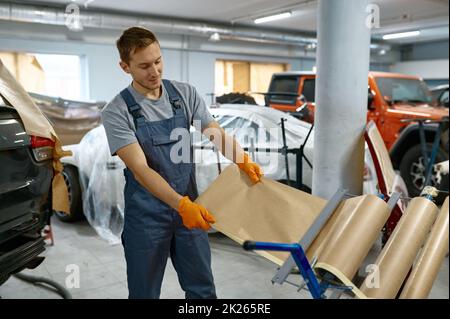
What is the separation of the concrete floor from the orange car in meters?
0.78

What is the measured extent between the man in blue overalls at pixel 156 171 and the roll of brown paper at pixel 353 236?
31 cm

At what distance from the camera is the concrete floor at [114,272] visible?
1.82 metres

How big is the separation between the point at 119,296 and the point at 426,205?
150cm

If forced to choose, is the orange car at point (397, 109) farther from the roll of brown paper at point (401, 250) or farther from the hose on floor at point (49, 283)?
the hose on floor at point (49, 283)

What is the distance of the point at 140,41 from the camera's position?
1.17 metres

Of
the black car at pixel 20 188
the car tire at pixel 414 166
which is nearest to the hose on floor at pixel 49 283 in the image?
the black car at pixel 20 188

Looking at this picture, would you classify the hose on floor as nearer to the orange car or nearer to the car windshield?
the orange car

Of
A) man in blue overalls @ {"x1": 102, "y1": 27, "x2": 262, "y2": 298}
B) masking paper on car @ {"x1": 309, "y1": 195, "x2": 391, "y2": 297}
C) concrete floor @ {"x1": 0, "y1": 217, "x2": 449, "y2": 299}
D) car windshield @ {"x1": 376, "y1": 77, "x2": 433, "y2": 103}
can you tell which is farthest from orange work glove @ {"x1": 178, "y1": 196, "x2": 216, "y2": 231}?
car windshield @ {"x1": 376, "y1": 77, "x2": 433, "y2": 103}

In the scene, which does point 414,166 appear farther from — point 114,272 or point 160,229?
point 160,229

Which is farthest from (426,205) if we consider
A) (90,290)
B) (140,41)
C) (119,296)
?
(90,290)

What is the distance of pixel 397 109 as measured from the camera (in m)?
4.37

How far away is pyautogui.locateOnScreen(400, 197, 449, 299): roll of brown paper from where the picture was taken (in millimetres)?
1151

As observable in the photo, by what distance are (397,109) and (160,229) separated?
3.67 m

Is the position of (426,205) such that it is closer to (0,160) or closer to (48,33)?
(0,160)
